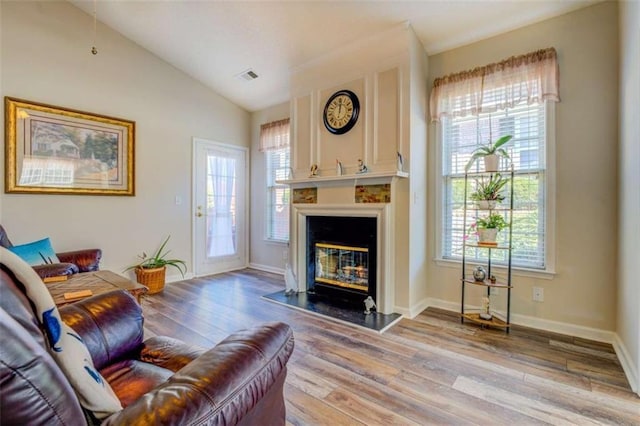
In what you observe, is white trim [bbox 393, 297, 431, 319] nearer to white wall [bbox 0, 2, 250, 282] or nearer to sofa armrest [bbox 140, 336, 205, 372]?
sofa armrest [bbox 140, 336, 205, 372]

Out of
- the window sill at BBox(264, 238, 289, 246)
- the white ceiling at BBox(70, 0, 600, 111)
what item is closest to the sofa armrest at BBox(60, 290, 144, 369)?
the white ceiling at BBox(70, 0, 600, 111)

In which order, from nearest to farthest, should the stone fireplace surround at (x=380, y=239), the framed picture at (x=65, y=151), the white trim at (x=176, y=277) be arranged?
1. the stone fireplace surround at (x=380, y=239)
2. the framed picture at (x=65, y=151)
3. the white trim at (x=176, y=277)

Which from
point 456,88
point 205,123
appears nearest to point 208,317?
point 205,123

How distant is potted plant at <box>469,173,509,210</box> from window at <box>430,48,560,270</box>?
15cm

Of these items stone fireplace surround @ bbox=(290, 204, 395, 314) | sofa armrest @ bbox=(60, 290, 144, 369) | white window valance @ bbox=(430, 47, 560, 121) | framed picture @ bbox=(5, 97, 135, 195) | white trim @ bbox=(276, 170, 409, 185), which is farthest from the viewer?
framed picture @ bbox=(5, 97, 135, 195)

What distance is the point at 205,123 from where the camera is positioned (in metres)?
4.72

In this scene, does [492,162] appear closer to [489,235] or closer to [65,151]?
[489,235]

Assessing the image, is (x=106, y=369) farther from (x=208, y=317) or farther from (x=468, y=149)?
(x=468, y=149)

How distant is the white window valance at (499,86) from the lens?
8.71 feet

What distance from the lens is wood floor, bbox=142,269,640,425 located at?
166 centimetres

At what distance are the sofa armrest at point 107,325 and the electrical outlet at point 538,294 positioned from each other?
311 centimetres

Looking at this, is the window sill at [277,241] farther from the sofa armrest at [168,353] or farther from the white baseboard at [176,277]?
the sofa armrest at [168,353]

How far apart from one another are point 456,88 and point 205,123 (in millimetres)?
3537

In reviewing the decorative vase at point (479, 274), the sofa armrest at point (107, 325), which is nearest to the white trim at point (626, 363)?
the decorative vase at point (479, 274)
